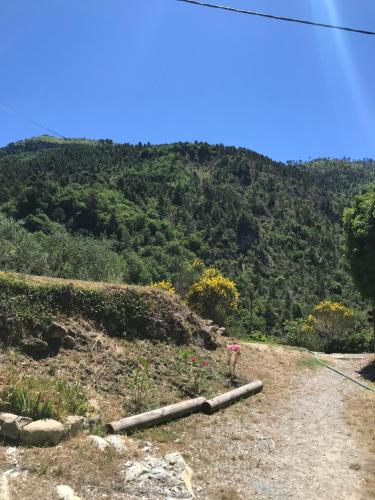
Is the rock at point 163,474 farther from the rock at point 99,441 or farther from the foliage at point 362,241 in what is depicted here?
the foliage at point 362,241

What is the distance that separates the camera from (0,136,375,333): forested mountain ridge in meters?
90.4

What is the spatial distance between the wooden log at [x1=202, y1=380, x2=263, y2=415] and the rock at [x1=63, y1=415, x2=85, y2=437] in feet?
11.8

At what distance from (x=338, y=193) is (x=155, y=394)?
571ft

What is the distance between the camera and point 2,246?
2330cm

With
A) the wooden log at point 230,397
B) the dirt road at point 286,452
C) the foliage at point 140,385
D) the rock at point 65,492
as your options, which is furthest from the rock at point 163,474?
the wooden log at point 230,397

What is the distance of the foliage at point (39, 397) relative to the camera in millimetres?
7547

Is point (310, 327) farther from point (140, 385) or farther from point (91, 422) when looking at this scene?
point (91, 422)

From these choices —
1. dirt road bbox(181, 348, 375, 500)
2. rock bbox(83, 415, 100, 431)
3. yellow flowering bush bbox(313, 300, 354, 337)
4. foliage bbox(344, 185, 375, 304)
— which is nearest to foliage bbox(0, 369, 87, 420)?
rock bbox(83, 415, 100, 431)

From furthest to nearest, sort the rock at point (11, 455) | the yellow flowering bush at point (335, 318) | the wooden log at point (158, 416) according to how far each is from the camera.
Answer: the yellow flowering bush at point (335, 318)
the wooden log at point (158, 416)
the rock at point (11, 455)

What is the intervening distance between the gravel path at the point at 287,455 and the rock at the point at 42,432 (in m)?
2.32

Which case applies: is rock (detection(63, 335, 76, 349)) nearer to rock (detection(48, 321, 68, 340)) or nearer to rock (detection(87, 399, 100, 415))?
rock (detection(48, 321, 68, 340))

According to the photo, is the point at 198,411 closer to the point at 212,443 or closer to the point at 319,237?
the point at 212,443

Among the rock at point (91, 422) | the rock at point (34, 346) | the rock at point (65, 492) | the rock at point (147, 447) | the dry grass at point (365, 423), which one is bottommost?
the dry grass at point (365, 423)

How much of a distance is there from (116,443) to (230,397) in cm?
448
